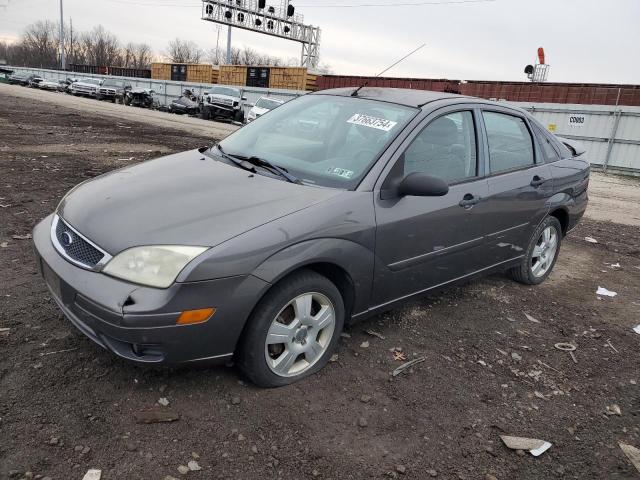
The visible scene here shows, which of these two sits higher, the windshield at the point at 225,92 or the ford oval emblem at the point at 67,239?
the windshield at the point at 225,92

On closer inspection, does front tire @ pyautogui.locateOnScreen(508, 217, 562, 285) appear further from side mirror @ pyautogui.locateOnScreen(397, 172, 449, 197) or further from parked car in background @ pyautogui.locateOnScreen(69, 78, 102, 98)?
parked car in background @ pyautogui.locateOnScreen(69, 78, 102, 98)

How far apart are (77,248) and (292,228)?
1.15 m


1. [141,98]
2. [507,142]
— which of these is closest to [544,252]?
[507,142]

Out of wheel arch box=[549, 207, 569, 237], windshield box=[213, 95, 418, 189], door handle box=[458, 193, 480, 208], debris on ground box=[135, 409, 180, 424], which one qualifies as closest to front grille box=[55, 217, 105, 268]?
debris on ground box=[135, 409, 180, 424]

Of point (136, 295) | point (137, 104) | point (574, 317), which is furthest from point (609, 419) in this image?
point (137, 104)

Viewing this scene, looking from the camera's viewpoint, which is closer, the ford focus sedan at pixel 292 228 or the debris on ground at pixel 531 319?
the ford focus sedan at pixel 292 228

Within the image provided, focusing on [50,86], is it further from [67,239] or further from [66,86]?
[67,239]

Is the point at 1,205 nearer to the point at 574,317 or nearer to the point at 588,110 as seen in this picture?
the point at 574,317

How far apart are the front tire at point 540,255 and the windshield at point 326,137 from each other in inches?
81.7

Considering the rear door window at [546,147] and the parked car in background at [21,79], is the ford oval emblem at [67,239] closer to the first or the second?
the rear door window at [546,147]

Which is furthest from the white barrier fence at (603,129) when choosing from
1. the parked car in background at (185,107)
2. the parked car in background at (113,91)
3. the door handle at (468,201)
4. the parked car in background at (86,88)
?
the parked car in background at (86,88)

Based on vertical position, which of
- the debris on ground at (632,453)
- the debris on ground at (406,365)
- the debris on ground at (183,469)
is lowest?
the debris on ground at (632,453)

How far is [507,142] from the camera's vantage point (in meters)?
4.25

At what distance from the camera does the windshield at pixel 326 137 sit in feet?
10.6
